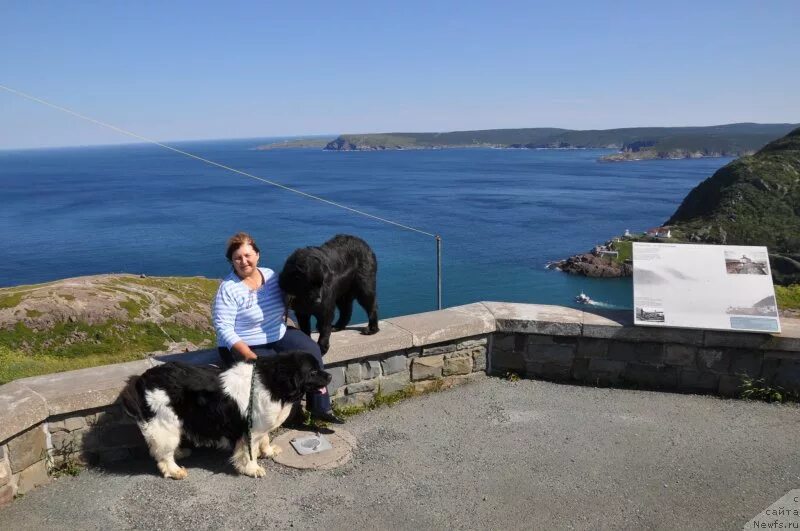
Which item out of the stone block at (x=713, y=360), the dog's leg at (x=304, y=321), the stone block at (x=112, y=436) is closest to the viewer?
the stone block at (x=112, y=436)

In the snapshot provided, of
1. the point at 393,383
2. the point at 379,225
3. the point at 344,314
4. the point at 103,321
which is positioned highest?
the point at 344,314

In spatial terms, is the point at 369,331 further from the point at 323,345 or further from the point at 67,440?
the point at 67,440

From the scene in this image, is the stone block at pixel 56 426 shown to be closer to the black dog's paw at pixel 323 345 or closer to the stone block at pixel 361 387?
the black dog's paw at pixel 323 345

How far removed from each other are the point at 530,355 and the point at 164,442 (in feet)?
11.9

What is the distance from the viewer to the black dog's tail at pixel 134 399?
396cm

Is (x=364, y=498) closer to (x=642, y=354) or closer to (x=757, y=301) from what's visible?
(x=642, y=354)

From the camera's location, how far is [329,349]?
5059 mm

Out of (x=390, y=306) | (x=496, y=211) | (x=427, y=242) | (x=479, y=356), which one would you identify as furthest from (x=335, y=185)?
(x=479, y=356)

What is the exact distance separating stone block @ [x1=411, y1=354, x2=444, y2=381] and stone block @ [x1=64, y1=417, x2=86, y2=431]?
9.31ft

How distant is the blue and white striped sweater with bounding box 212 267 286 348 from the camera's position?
438 centimetres

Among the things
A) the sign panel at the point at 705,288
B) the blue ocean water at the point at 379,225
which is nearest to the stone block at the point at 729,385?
the sign panel at the point at 705,288

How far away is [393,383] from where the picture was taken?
18.1ft

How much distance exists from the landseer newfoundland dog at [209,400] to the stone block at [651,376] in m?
3.37

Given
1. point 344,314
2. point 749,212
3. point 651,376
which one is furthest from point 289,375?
point 749,212
